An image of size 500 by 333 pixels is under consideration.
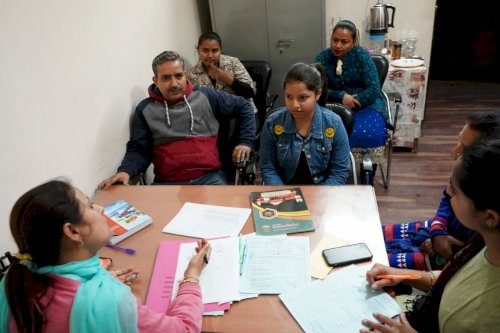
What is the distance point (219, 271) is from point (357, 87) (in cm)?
222

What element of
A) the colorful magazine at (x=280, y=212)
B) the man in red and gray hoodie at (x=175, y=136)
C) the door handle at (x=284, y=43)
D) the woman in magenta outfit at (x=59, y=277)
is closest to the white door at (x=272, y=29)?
the door handle at (x=284, y=43)

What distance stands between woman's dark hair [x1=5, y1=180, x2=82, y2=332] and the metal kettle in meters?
3.20

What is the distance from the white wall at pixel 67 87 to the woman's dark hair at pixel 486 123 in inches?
66.8

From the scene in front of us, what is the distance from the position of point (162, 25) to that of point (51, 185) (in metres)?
2.23

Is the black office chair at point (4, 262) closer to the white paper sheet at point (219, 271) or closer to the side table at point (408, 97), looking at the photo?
the white paper sheet at point (219, 271)

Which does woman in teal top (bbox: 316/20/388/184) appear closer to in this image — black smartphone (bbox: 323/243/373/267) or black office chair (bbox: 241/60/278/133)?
black office chair (bbox: 241/60/278/133)

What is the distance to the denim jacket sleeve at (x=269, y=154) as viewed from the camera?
2049mm

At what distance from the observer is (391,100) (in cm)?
316

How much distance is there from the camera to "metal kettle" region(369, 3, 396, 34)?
3.37 m

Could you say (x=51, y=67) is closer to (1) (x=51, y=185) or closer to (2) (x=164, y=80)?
(2) (x=164, y=80)

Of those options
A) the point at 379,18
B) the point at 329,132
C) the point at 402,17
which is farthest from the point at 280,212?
the point at 402,17

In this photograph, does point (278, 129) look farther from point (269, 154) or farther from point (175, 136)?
point (175, 136)

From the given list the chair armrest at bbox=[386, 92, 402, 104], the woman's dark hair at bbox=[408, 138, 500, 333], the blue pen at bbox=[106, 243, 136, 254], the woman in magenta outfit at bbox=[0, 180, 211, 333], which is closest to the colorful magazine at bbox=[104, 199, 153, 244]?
the blue pen at bbox=[106, 243, 136, 254]

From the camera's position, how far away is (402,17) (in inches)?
143
